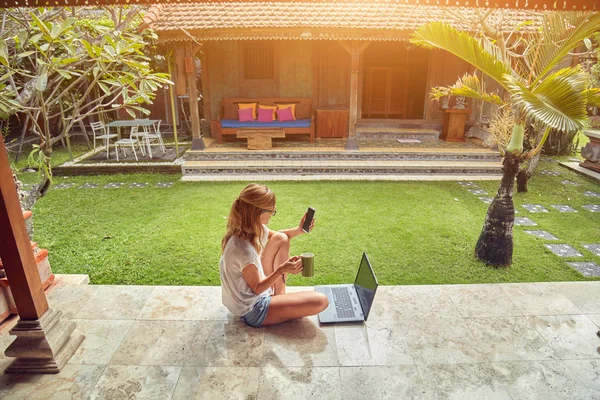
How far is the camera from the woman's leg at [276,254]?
3.21 meters

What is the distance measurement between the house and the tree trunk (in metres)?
4.64

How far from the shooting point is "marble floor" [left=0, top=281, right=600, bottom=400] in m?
2.62

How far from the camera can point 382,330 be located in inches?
126

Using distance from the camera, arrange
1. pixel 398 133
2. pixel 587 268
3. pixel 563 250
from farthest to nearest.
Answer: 1. pixel 398 133
2. pixel 563 250
3. pixel 587 268

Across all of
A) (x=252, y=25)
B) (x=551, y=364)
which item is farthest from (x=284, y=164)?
(x=551, y=364)

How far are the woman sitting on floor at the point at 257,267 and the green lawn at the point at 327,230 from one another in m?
1.26

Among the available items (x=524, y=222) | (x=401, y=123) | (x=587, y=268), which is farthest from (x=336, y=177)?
(x=587, y=268)

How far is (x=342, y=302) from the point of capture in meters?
3.48

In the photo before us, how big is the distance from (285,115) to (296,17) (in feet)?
8.31

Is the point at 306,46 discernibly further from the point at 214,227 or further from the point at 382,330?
the point at 382,330

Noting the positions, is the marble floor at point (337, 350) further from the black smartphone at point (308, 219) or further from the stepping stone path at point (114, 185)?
the stepping stone path at point (114, 185)

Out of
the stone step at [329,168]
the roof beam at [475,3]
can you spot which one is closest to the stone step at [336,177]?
the stone step at [329,168]

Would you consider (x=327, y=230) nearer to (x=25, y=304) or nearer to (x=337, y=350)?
(x=337, y=350)

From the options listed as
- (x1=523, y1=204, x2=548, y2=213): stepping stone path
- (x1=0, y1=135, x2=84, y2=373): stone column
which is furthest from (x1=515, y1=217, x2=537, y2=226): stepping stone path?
(x1=0, y1=135, x2=84, y2=373): stone column
